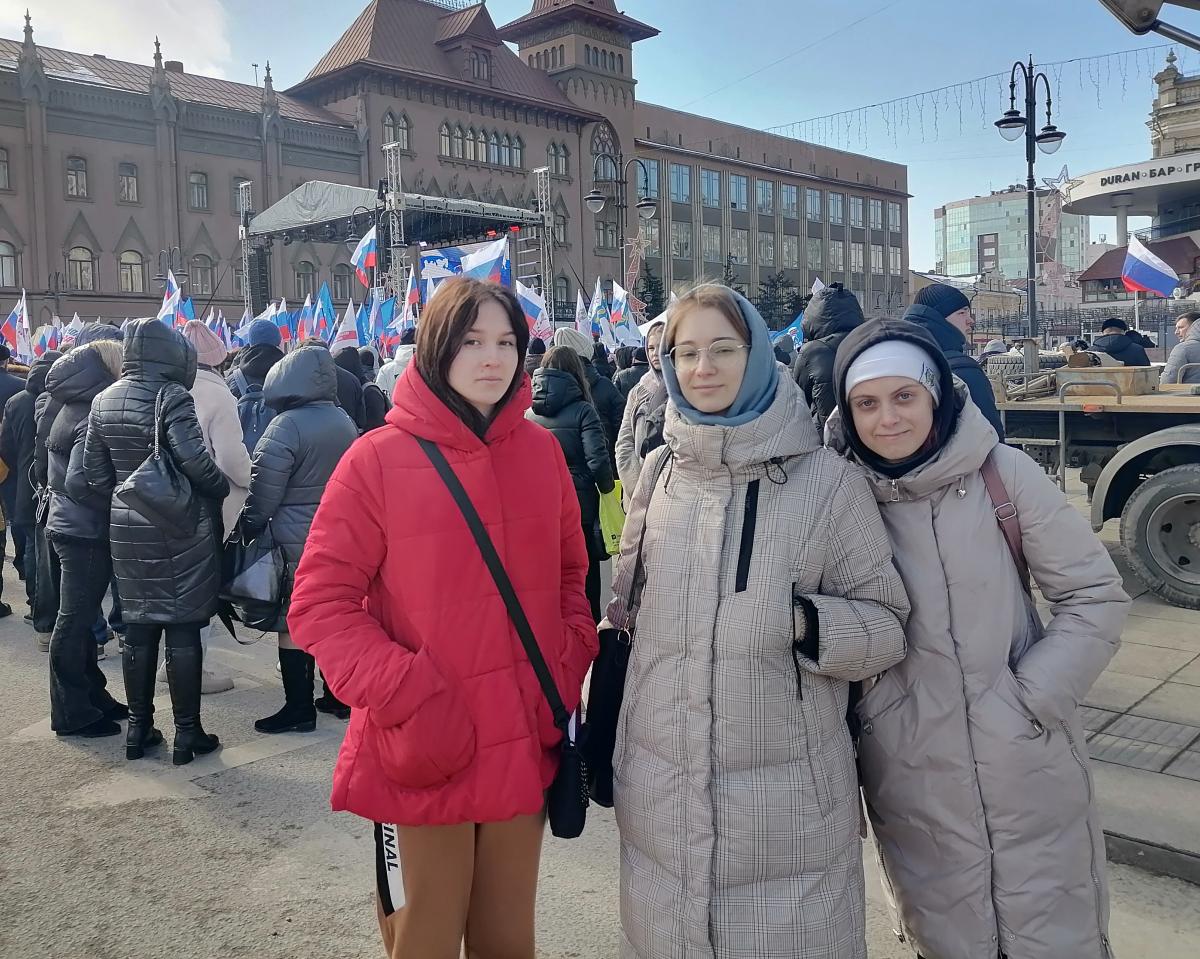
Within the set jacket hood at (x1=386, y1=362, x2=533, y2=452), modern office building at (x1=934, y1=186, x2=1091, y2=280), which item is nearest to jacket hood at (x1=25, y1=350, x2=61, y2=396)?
jacket hood at (x1=386, y1=362, x2=533, y2=452)

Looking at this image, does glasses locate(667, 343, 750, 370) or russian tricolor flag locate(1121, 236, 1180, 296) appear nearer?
glasses locate(667, 343, 750, 370)

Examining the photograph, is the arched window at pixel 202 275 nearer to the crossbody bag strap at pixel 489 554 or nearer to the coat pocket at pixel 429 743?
the crossbody bag strap at pixel 489 554

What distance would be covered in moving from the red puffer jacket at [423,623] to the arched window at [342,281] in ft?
136

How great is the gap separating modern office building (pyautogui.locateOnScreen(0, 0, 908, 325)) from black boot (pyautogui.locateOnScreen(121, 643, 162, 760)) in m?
28.6

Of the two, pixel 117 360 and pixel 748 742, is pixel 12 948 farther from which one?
pixel 117 360

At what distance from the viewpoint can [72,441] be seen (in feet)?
18.0

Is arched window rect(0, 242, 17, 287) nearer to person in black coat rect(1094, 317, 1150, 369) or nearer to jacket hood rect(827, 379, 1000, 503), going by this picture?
person in black coat rect(1094, 317, 1150, 369)

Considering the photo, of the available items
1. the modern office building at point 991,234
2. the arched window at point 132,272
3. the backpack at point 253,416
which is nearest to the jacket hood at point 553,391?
the backpack at point 253,416

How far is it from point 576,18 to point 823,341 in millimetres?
51759

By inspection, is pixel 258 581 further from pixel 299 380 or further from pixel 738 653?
pixel 738 653

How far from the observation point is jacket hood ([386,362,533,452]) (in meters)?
2.24

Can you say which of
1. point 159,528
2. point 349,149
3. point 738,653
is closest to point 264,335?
point 159,528

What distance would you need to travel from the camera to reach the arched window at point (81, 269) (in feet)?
117

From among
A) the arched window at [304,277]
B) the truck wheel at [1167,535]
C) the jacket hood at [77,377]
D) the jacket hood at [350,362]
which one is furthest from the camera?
the arched window at [304,277]
